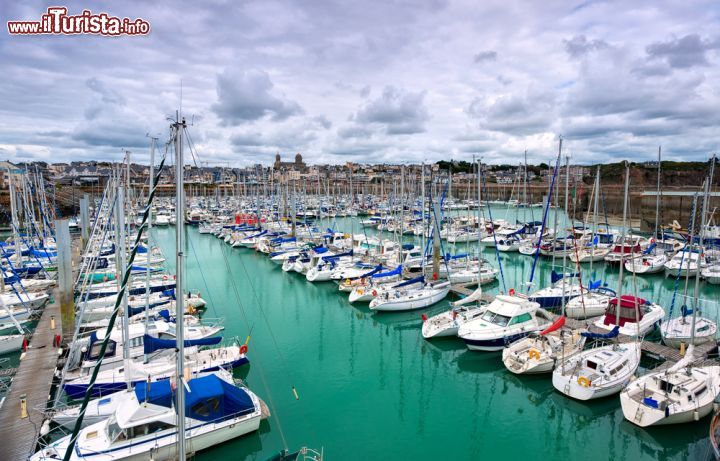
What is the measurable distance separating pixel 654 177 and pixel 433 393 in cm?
13340

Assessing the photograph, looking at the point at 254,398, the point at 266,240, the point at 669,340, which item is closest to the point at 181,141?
the point at 254,398

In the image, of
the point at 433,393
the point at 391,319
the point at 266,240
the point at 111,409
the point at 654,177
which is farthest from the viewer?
the point at 654,177

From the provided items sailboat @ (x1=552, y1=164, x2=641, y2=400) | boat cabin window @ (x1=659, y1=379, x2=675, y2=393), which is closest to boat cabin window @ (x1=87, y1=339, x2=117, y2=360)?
sailboat @ (x1=552, y1=164, x2=641, y2=400)

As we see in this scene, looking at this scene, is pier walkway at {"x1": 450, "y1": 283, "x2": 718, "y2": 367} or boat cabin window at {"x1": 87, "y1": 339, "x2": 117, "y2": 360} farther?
pier walkway at {"x1": 450, "y1": 283, "x2": 718, "y2": 367}

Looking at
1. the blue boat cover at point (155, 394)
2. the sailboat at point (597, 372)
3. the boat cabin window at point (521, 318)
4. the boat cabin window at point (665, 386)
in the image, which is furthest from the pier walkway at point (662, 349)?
the blue boat cover at point (155, 394)

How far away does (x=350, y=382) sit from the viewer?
66.4ft

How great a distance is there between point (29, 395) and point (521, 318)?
22399mm

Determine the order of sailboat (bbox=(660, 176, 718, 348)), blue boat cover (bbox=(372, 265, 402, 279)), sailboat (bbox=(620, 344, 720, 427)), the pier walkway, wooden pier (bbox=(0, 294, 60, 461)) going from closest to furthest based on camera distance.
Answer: wooden pier (bbox=(0, 294, 60, 461))
sailboat (bbox=(620, 344, 720, 427))
the pier walkway
sailboat (bbox=(660, 176, 718, 348))
blue boat cover (bbox=(372, 265, 402, 279))

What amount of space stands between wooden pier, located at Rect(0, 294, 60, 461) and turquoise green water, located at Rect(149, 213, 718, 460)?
563cm

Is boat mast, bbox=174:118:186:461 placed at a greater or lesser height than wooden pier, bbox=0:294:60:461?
greater

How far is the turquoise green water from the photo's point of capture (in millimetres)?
15297

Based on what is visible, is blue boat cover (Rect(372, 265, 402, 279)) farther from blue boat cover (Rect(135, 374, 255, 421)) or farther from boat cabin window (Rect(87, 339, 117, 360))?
boat cabin window (Rect(87, 339, 117, 360))

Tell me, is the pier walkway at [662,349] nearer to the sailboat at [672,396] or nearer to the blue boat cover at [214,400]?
the sailboat at [672,396]

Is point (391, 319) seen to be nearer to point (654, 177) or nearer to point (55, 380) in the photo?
point (55, 380)
